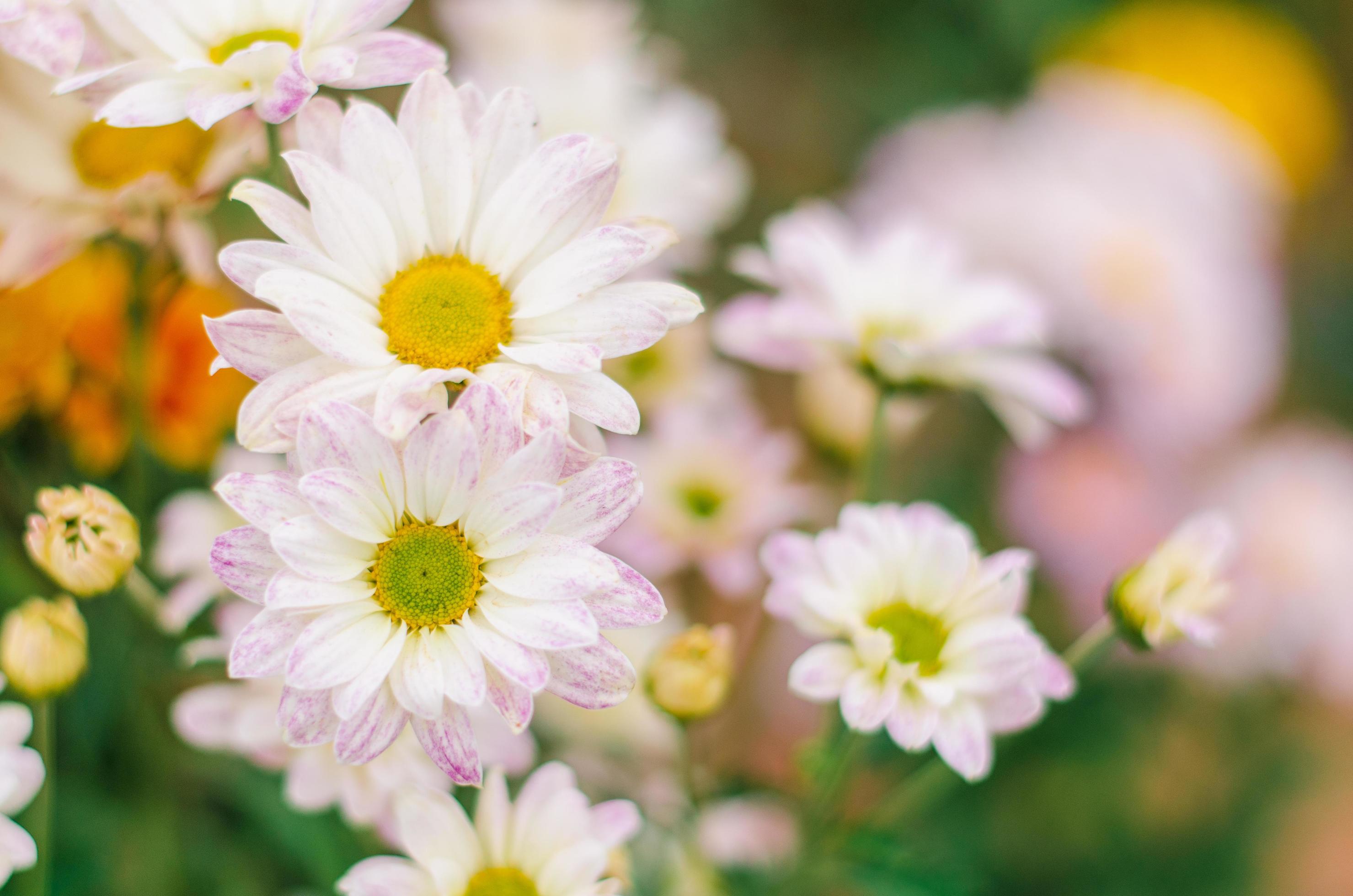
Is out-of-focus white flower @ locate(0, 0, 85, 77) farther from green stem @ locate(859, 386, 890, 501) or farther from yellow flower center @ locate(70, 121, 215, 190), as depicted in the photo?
green stem @ locate(859, 386, 890, 501)

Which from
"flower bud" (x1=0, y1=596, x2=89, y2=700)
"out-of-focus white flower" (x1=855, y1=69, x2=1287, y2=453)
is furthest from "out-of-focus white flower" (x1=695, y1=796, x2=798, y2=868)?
"out-of-focus white flower" (x1=855, y1=69, x2=1287, y2=453)

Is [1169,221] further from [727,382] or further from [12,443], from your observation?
[12,443]

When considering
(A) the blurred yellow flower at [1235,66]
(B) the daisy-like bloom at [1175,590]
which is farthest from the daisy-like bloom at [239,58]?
(A) the blurred yellow flower at [1235,66]

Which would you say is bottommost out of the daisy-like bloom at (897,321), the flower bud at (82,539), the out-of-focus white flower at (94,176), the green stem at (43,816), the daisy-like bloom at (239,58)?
the green stem at (43,816)

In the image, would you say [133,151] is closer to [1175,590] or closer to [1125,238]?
[1175,590]

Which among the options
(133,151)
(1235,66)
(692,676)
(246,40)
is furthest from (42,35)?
(1235,66)

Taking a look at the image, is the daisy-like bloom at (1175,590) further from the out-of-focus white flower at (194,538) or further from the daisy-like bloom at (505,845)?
the out-of-focus white flower at (194,538)

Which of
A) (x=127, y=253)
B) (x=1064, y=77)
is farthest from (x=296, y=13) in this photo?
(x=1064, y=77)
